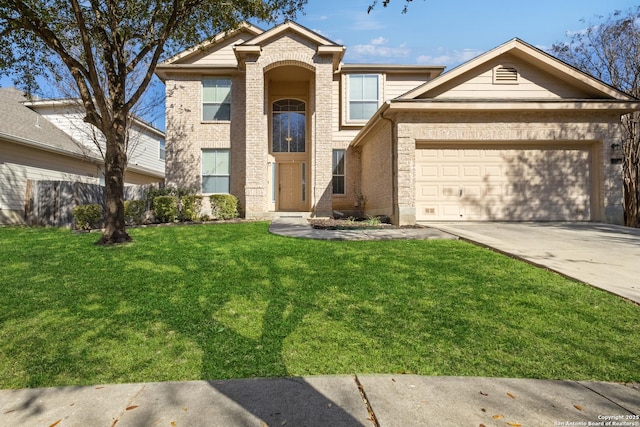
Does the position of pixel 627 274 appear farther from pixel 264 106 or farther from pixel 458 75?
pixel 264 106

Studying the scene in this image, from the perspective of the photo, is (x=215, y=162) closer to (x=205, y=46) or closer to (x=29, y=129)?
(x=205, y=46)

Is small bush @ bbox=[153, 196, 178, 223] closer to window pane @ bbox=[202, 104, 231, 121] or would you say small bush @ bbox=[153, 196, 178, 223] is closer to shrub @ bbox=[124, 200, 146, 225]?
shrub @ bbox=[124, 200, 146, 225]

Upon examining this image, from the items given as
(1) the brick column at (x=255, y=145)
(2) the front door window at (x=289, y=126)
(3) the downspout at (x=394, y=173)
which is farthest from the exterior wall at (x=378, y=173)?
(1) the brick column at (x=255, y=145)

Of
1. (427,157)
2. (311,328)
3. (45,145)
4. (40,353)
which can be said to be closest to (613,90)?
(427,157)

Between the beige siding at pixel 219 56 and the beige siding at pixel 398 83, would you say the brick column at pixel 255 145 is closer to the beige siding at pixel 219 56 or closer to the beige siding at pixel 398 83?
the beige siding at pixel 219 56

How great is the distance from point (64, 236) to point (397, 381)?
952 centimetres

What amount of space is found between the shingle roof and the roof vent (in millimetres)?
17074

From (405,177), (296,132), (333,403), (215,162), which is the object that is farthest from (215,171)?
(333,403)

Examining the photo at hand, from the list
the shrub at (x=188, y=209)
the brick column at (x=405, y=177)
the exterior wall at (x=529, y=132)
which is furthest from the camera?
the shrub at (x=188, y=209)

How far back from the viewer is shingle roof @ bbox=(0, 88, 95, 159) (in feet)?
42.6

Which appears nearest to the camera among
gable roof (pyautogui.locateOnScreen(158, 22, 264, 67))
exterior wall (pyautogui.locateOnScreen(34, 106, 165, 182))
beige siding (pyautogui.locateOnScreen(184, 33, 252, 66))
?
gable roof (pyautogui.locateOnScreen(158, 22, 264, 67))

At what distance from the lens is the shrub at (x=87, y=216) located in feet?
34.9

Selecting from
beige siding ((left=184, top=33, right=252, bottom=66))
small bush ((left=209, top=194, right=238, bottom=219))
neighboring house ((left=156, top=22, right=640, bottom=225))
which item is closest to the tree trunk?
neighboring house ((left=156, top=22, right=640, bottom=225))

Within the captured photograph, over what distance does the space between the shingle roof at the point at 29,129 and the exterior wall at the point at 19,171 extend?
461mm
